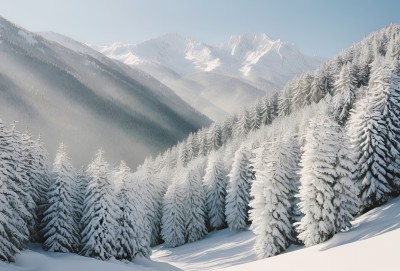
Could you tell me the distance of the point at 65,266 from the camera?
28.8m

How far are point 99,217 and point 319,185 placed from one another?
81.4ft

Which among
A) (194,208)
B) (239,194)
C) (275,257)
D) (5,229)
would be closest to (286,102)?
(239,194)

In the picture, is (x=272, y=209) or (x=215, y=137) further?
(x=215, y=137)

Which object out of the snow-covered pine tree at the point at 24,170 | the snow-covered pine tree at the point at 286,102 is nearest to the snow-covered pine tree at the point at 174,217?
the snow-covered pine tree at the point at 24,170

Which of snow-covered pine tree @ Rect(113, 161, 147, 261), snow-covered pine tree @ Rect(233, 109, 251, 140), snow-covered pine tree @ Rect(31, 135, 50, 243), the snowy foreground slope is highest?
snow-covered pine tree @ Rect(233, 109, 251, 140)

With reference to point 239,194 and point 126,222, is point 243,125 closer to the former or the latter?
point 239,194

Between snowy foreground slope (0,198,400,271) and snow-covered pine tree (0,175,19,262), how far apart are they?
1193 mm

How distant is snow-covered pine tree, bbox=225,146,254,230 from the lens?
60.0m

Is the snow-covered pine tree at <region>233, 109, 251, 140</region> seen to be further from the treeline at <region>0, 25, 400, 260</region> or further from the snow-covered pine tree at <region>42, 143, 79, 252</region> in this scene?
the snow-covered pine tree at <region>42, 143, 79, 252</region>

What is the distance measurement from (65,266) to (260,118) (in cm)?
8948

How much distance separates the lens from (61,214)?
4012 centimetres

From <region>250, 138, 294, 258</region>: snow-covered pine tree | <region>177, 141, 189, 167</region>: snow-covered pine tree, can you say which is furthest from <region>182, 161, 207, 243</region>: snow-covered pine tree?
<region>177, 141, 189, 167</region>: snow-covered pine tree

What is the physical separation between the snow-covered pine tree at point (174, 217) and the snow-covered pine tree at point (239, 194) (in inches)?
366

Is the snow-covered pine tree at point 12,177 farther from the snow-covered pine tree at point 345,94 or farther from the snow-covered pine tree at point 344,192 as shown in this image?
the snow-covered pine tree at point 345,94
